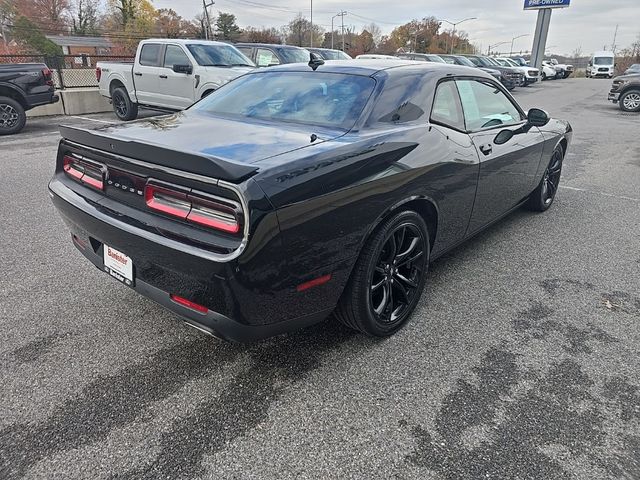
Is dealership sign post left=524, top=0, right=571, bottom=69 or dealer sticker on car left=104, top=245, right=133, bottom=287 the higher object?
dealership sign post left=524, top=0, right=571, bottom=69

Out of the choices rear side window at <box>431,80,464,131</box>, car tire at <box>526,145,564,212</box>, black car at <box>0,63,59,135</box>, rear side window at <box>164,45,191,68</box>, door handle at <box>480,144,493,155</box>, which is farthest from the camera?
rear side window at <box>164,45,191,68</box>

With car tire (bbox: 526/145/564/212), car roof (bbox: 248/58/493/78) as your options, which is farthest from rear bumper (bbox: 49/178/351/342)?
car tire (bbox: 526/145/564/212)

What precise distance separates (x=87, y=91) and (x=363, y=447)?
13.4 metres

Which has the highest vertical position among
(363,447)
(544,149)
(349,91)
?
(349,91)

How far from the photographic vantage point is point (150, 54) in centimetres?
1031

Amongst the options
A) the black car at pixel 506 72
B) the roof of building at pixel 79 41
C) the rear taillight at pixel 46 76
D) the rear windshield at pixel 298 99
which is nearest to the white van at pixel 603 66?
the black car at pixel 506 72

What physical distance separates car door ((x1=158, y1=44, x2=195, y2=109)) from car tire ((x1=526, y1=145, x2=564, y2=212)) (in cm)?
713

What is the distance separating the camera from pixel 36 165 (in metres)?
6.80

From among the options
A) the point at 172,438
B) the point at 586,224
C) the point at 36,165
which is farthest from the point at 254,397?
the point at 36,165

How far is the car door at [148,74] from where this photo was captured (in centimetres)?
1014

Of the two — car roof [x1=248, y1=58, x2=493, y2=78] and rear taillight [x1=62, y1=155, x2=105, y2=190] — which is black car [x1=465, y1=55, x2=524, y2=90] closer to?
car roof [x1=248, y1=58, x2=493, y2=78]

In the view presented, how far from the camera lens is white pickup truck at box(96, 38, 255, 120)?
9.33 meters

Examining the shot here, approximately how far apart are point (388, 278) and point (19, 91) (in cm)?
939

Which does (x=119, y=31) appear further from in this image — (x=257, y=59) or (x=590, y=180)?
(x=590, y=180)
